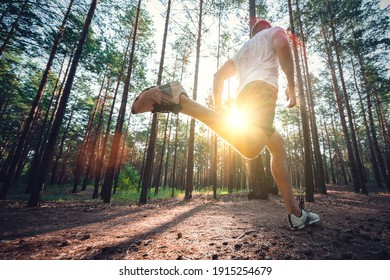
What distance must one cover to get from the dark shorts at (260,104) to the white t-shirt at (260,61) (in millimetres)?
84

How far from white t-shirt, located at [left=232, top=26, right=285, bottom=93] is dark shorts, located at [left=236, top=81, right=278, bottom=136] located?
0.08 metres

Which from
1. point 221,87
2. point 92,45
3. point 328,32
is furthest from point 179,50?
point 221,87

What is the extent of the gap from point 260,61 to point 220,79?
1.73 feet

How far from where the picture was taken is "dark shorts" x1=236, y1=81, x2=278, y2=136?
2072 millimetres

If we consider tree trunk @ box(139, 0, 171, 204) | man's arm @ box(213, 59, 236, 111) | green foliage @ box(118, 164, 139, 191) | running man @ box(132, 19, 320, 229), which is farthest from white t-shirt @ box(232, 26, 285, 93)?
green foliage @ box(118, 164, 139, 191)

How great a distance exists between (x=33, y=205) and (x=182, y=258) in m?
8.59

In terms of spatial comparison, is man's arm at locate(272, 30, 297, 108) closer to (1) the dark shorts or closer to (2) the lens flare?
(1) the dark shorts

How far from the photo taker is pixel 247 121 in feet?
6.77

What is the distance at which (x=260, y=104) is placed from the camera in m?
2.10

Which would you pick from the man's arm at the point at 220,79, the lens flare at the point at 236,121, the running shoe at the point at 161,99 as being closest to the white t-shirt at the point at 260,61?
the man's arm at the point at 220,79

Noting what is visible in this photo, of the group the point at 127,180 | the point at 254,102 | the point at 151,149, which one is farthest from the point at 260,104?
the point at 127,180

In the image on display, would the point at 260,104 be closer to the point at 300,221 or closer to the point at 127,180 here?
the point at 300,221

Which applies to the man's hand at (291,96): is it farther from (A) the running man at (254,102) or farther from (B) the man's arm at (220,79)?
(B) the man's arm at (220,79)

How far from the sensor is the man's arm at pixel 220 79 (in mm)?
2506
